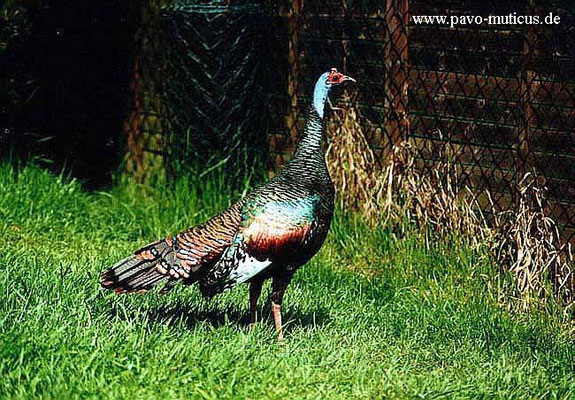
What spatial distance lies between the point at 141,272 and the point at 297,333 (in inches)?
35.6

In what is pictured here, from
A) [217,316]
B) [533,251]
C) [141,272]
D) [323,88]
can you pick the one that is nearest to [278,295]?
[217,316]

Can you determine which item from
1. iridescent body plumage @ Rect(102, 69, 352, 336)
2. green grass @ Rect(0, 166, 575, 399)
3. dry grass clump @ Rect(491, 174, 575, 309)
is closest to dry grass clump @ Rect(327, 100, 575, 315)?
dry grass clump @ Rect(491, 174, 575, 309)

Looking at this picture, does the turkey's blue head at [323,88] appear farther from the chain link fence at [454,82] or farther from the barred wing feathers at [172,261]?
the chain link fence at [454,82]

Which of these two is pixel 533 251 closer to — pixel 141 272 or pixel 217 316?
pixel 217 316

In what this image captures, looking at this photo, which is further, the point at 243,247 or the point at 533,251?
the point at 533,251

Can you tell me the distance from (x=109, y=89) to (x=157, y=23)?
2.22 feet

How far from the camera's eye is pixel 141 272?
4934 mm

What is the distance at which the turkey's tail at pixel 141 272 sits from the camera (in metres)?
4.92

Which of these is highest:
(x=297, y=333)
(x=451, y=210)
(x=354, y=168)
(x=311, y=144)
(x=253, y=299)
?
(x=311, y=144)

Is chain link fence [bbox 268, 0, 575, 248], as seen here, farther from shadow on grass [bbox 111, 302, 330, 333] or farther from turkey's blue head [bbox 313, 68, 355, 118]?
shadow on grass [bbox 111, 302, 330, 333]

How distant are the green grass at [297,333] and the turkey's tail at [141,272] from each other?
7.4 inches

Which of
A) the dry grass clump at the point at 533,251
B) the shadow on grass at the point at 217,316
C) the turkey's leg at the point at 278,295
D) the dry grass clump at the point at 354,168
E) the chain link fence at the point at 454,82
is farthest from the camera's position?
the dry grass clump at the point at 354,168

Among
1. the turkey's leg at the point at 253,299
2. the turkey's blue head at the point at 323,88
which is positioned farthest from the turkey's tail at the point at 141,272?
the turkey's blue head at the point at 323,88

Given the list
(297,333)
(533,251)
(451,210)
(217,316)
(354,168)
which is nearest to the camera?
(297,333)
